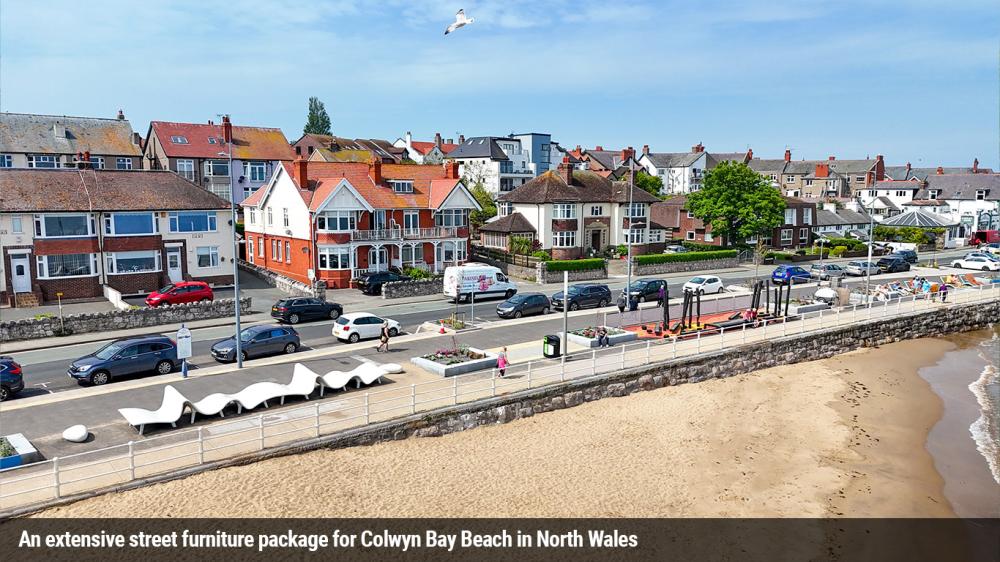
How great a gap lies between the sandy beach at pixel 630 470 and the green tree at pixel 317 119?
379 feet

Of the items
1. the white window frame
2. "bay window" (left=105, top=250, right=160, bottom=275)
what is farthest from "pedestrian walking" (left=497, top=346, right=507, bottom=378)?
the white window frame

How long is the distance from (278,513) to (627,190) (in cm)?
5286

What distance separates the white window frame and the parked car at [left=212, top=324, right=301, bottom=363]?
19.2 meters

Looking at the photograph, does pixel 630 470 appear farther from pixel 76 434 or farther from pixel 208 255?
pixel 208 255

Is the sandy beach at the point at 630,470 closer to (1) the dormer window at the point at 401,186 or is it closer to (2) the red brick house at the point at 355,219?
(2) the red brick house at the point at 355,219

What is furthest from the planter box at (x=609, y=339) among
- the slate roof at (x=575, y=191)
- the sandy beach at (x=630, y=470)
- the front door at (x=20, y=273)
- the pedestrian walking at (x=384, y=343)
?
the front door at (x=20, y=273)

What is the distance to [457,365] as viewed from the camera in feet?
88.0

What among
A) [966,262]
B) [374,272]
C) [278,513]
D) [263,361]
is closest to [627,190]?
[374,272]

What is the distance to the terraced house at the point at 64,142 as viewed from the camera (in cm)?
6259

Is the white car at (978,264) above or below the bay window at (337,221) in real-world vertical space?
below

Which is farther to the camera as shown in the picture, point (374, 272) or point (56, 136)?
point (56, 136)

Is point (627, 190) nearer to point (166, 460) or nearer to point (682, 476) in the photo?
point (682, 476)

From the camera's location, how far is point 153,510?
1602 centimetres

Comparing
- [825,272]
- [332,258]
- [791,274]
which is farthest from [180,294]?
[825,272]
